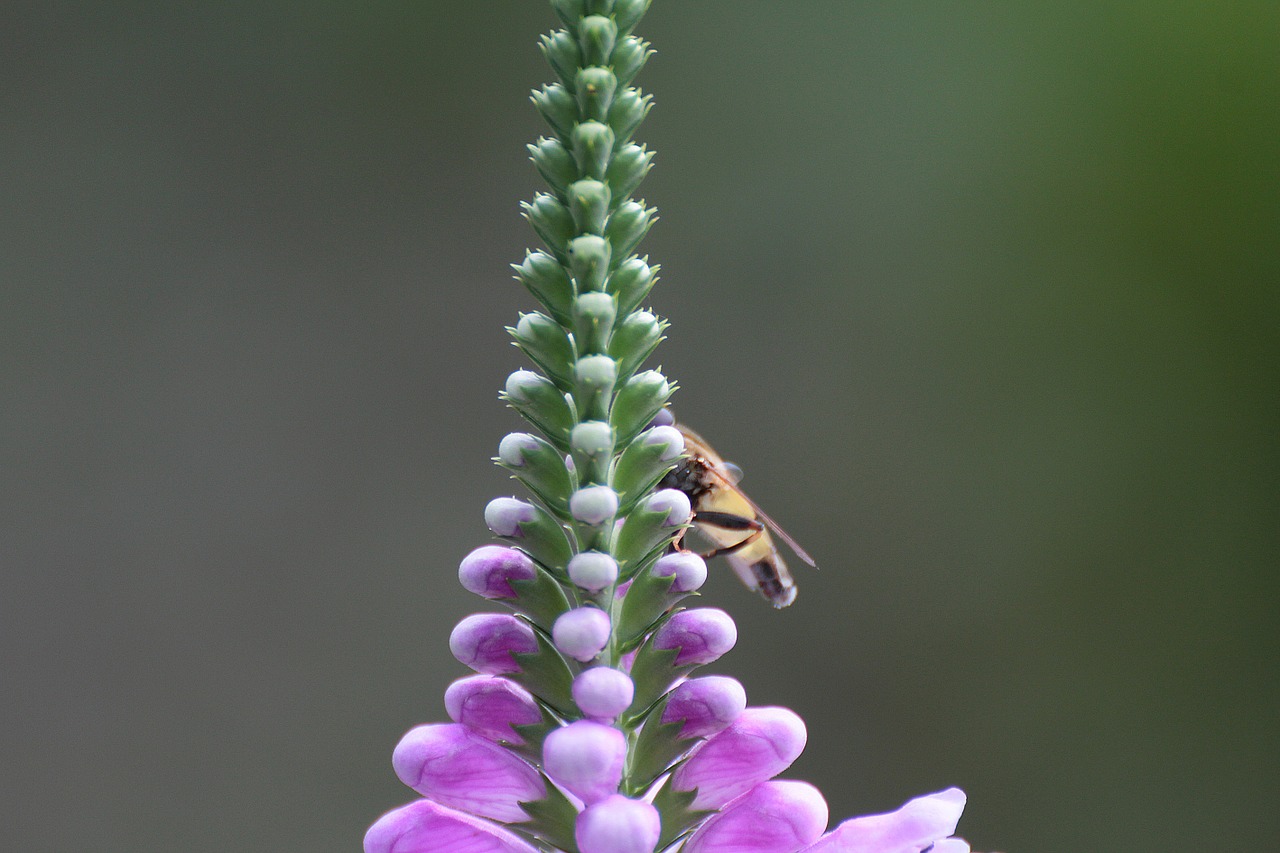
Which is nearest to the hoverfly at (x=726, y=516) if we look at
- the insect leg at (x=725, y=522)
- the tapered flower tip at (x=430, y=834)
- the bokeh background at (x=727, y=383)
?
the insect leg at (x=725, y=522)

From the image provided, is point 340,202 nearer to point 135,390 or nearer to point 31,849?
point 135,390

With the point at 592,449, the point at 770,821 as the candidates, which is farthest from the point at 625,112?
the point at 770,821

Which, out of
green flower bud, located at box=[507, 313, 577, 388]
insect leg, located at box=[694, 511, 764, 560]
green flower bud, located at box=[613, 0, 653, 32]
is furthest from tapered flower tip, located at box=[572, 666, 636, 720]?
green flower bud, located at box=[613, 0, 653, 32]

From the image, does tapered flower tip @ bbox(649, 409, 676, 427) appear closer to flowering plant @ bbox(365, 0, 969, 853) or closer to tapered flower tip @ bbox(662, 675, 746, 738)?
flowering plant @ bbox(365, 0, 969, 853)

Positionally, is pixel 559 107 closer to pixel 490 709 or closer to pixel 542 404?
pixel 542 404

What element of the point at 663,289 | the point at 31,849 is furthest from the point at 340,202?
the point at 31,849

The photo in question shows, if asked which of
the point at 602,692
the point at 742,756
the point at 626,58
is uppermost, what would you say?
the point at 626,58

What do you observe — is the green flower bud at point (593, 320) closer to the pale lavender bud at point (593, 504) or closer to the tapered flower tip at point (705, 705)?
the pale lavender bud at point (593, 504)
